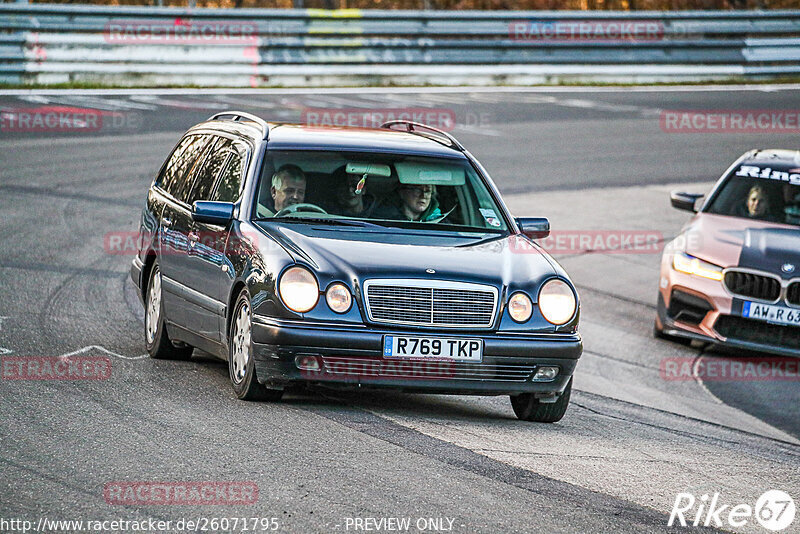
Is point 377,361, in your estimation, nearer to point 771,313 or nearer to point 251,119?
point 251,119

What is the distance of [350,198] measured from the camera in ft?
Answer: 26.8

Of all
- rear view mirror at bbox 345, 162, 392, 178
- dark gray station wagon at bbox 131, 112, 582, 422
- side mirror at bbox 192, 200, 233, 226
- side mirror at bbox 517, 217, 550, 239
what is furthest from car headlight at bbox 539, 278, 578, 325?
side mirror at bbox 192, 200, 233, 226

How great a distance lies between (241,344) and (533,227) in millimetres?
2139

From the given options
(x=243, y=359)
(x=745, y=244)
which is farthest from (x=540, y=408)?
(x=745, y=244)

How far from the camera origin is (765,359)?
11.6 metres

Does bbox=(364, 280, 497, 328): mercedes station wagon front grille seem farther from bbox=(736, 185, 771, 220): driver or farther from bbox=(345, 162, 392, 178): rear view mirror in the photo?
bbox=(736, 185, 771, 220): driver

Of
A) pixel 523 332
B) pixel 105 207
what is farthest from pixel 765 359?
pixel 105 207

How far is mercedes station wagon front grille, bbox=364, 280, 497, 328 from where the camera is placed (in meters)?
7.09

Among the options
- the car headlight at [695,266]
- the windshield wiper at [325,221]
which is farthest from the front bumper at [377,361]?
the car headlight at [695,266]

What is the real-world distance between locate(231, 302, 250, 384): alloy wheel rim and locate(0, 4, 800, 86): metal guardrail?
16682 millimetres

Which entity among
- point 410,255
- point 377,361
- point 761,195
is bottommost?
point 761,195

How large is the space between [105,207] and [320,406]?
27.0 feet

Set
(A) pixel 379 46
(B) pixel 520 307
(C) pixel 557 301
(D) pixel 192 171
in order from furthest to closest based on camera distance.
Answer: (A) pixel 379 46 < (D) pixel 192 171 < (C) pixel 557 301 < (B) pixel 520 307

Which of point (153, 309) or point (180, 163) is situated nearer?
point (153, 309)
